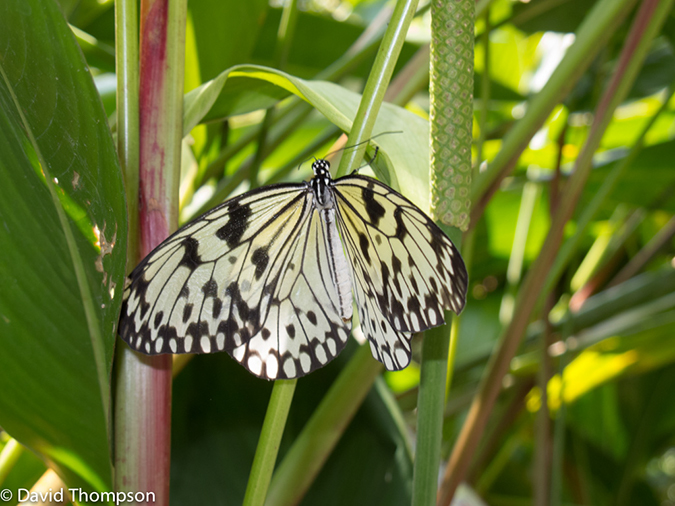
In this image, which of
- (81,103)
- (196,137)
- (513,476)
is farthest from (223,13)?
(513,476)

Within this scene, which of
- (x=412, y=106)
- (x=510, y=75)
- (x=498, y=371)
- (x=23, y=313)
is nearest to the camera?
(x=23, y=313)

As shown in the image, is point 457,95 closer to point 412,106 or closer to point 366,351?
point 366,351

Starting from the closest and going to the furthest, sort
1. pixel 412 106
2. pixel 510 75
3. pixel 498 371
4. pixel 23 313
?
pixel 23 313 < pixel 498 371 < pixel 412 106 < pixel 510 75

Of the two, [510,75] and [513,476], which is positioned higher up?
[510,75]

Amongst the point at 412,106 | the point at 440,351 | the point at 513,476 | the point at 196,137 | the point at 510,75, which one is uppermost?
the point at 510,75

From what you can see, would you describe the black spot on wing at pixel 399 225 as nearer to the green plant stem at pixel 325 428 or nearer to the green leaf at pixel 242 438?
the green plant stem at pixel 325 428

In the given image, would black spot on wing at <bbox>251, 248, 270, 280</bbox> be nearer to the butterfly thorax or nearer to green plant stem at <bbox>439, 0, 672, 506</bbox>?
the butterfly thorax

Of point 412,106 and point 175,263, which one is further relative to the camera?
point 412,106
